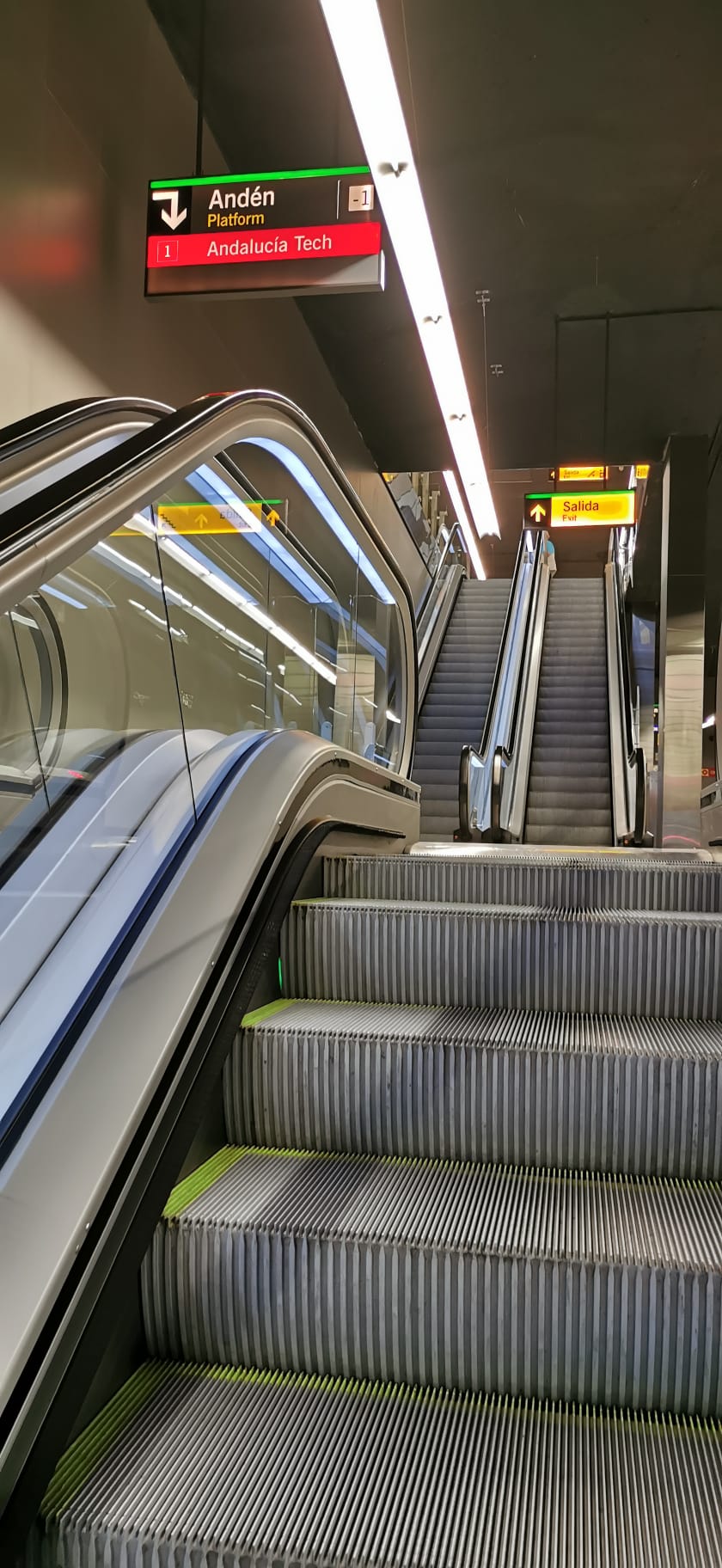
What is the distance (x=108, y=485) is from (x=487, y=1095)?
4.47ft

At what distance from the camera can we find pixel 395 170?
4957 millimetres

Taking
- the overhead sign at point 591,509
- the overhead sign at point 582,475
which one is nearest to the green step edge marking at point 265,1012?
the overhead sign at point 591,509

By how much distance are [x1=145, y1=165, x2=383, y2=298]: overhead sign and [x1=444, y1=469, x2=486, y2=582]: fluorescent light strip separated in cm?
892

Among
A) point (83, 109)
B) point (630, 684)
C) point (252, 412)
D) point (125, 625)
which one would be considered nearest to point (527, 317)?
point (630, 684)

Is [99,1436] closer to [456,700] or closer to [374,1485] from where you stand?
[374,1485]

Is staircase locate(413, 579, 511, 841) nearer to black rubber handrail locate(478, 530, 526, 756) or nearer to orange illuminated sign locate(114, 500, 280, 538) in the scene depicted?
black rubber handrail locate(478, 530, 526, 756)

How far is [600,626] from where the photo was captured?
13250 mm

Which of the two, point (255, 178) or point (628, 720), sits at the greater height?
point (255, 178)

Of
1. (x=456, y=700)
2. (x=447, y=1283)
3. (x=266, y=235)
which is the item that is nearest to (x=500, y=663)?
(x=456, y=700)

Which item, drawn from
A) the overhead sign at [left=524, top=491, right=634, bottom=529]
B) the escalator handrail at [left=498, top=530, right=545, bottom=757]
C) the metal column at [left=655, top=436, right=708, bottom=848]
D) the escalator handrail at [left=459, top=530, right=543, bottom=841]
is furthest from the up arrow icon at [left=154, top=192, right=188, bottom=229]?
the overhead sign at [left=524, top=491, right=634, bottom=529]

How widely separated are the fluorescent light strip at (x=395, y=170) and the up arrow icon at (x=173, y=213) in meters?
0.97

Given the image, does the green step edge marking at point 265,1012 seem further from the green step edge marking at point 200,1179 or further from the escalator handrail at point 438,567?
the escalator handrail at point 438,567

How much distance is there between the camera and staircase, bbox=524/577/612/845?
9.36 m

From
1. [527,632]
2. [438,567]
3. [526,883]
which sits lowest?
[526,883]
